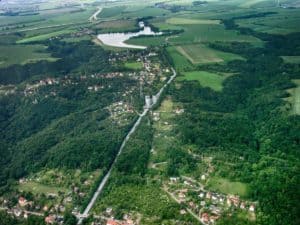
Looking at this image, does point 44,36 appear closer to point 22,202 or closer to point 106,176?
point 106,176

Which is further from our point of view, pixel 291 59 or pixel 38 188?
pixel 291 59

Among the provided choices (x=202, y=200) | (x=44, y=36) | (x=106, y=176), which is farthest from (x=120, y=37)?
(x=202, y=200)

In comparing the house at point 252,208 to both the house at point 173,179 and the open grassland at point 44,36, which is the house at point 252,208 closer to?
the house at point 173,179

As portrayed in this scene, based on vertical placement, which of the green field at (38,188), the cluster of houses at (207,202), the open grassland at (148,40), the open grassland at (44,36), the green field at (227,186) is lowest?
the green field at (38,188)

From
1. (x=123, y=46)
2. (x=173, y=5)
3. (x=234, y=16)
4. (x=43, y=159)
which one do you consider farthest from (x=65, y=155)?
(x=173, y=5)

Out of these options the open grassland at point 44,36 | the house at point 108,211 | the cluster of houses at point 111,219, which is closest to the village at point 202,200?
the cluster of houses at point 111,219

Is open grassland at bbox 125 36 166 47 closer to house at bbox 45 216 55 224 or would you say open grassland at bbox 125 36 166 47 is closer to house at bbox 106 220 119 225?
house at bbox 45 216 55 224

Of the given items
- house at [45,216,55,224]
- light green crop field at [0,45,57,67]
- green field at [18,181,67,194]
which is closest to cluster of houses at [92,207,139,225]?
house at [45,216,55,224]
